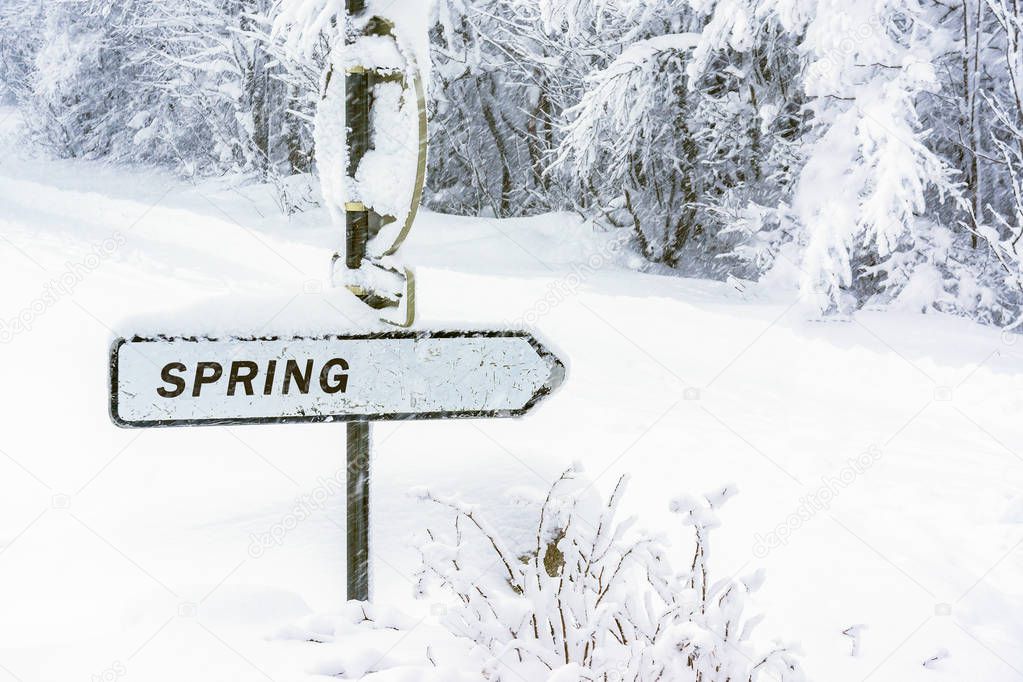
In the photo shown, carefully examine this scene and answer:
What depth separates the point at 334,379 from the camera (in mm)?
2174

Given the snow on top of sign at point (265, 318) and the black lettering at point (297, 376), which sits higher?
the snow on top of sign at point (265, 318)

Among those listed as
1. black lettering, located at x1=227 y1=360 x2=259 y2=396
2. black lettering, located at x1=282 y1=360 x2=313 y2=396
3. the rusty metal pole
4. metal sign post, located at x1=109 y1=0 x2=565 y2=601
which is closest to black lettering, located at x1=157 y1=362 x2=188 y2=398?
metal sign post, located at x1=109 y1=0 x2=565 y2=601

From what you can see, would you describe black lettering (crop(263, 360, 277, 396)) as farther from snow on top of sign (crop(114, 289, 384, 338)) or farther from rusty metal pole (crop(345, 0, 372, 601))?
rusty metal pole (crop(345, 0, 372, 601))

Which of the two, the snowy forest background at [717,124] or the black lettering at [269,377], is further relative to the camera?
the snowy forest background at [717,124]

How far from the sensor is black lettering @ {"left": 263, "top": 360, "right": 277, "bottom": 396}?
6.98 feet

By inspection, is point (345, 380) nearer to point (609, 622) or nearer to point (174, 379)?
point (174, 379)

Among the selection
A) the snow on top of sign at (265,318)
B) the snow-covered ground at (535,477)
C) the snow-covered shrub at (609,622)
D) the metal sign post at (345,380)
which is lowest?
the snow-covered ground at (535,477)

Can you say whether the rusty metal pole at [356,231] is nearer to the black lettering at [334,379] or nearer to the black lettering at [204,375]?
the black lettering at [334,379]

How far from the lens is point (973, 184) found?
995 centimetres

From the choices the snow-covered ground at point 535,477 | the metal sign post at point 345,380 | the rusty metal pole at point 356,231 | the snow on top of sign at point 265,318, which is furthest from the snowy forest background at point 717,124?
the metal sign post at point 345,380

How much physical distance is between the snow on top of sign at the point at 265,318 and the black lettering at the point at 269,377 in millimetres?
73

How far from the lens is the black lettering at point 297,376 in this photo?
2.14 meters

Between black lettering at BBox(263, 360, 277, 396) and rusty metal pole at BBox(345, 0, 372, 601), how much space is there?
232 mm

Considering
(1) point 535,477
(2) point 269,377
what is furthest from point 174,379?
(1) point 535,477
